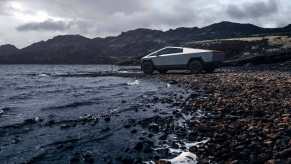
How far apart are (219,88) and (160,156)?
9627 mm

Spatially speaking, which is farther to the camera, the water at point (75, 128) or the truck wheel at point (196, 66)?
the truck wheel at point (196, 66)

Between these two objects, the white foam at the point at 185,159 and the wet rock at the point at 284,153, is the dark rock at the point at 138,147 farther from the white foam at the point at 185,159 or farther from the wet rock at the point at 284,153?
the wet rock at the point at 284,153

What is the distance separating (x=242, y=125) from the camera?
8867 millimetres

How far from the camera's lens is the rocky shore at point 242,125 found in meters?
6.84

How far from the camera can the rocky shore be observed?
6836 mm

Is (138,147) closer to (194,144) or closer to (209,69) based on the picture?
(194,144)

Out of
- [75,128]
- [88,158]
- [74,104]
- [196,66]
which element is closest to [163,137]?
[88,158]

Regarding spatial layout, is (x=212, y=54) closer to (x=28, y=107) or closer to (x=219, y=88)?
(x=219, y=88)

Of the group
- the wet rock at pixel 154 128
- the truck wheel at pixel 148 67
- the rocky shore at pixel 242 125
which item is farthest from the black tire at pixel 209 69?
the wet rock at pixel 154 128

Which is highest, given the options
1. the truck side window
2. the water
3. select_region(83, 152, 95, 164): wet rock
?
the truck side window

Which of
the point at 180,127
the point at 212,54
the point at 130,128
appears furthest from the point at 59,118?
the point at 212,54

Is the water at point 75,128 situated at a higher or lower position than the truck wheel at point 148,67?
lower

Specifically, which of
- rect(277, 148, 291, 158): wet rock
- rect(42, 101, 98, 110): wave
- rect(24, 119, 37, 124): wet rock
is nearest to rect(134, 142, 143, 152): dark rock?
rect(277, 148, 291, 158): wet rock

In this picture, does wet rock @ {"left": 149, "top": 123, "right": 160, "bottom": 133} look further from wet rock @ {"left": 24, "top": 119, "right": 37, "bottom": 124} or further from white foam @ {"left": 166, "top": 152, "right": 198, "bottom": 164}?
wet rock @ {"left": 24, "top": 119, "right": 37, "bottom": 124}
